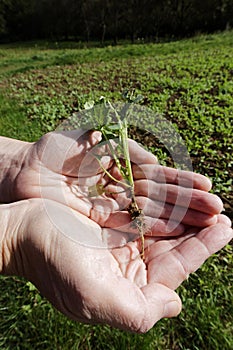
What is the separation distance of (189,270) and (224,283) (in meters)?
0.92

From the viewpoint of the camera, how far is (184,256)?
5.33 ft

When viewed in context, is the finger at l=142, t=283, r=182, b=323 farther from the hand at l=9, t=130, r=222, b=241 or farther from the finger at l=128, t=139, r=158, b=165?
the finger at l=128, t=139, r=158, b=165

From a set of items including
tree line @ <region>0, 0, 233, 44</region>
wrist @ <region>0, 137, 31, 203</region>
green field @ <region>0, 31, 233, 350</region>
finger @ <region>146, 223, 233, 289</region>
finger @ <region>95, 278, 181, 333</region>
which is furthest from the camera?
tree line @ <region>0, 0, 233, 44</region>

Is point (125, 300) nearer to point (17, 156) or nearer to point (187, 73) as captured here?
point (17, 156)

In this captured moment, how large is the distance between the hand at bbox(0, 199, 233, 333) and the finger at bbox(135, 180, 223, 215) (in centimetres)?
12

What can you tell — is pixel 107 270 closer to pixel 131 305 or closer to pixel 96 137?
pixel 131 305

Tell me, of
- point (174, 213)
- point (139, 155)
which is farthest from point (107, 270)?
point (139, 155)

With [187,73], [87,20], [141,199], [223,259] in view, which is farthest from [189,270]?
[87,20]

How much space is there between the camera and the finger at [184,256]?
1530 millimetres

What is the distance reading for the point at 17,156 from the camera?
88.0 inches

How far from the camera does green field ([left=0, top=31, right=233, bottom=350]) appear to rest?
6.48ft

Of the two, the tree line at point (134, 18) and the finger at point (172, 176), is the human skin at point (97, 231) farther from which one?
the tree line at point (134, 18)

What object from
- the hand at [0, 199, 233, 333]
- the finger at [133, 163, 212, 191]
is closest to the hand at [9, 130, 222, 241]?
the finger at [133, 163, 212, 191]

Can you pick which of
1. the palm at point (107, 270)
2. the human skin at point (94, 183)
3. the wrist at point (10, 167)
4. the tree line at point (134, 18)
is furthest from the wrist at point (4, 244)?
the tree line at point (134, 18)
